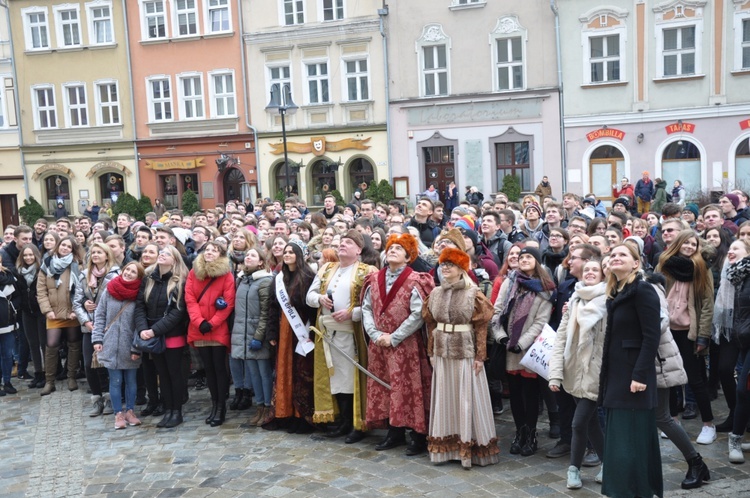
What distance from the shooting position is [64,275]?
9883 mm

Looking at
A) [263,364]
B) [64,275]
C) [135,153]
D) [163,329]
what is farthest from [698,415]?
[135,153]

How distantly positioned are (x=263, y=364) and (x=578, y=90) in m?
20.5

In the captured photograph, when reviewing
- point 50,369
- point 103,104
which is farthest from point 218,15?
point 50,369

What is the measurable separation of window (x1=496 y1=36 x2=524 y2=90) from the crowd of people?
17745mm

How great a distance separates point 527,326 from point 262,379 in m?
2.96

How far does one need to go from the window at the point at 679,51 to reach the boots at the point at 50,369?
21376 mm

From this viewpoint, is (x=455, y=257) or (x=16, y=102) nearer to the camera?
(x=455, y=257)

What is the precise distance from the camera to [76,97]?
105ft

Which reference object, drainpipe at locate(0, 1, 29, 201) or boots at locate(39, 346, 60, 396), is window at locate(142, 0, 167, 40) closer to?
drainpipe at locate(0, 1, 29, 201)

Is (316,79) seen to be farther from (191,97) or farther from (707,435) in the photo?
(707,435)

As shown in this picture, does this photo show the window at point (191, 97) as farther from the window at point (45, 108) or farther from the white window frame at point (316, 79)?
the window at point (45, 108)

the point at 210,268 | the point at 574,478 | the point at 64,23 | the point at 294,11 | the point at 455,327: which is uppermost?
the point at 64,23

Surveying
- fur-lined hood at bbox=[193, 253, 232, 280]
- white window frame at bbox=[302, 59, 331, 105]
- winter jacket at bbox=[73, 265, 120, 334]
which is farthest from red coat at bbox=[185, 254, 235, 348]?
white window frame at bbox=[302, 59, 331, 105]

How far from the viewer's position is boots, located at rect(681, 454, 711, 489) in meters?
6.02
